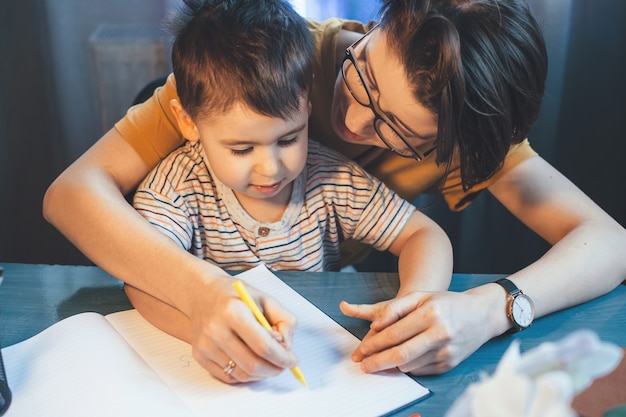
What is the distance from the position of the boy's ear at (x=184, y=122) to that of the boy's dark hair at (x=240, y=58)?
0.02 metres

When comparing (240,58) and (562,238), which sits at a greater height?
(240,58)

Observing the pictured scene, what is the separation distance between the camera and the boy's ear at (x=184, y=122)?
41.2 inches

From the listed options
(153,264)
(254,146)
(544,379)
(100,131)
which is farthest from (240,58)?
(100,131)

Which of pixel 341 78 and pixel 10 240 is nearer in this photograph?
pixel 341 78

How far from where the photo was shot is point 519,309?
2.99ft

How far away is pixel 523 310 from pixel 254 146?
434mm

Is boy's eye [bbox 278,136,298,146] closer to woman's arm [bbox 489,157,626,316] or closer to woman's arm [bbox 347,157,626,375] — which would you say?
woman's arm [bbox 347,157,626,375]

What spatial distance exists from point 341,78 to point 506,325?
44cm

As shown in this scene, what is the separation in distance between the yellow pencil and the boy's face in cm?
23

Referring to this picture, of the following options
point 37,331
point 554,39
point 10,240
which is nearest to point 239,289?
point 37,331

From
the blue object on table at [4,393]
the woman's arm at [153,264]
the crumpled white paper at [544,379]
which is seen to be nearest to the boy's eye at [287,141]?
the woman's arm at [153,264]

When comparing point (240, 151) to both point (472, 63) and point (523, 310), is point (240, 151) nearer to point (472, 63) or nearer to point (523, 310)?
point (472, 63)

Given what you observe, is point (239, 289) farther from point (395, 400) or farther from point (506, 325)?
point (506, 325)

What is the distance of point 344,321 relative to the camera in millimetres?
937
